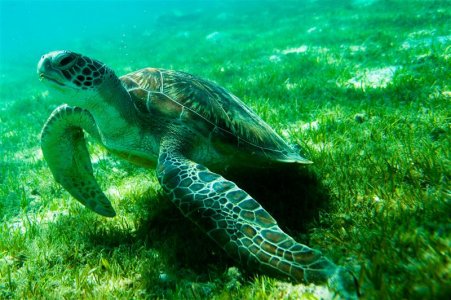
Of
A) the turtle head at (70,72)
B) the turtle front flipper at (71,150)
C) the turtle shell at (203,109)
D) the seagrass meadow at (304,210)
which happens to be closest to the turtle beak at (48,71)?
the turtle head at (70,72)

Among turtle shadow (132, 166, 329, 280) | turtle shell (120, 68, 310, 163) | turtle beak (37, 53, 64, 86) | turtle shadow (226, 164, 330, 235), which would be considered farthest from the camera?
turtle shell (120, 68, 310, 163)

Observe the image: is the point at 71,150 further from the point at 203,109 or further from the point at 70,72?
the point at 203,109

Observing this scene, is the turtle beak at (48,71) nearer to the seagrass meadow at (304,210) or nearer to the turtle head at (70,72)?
the turtle head at (70,72)

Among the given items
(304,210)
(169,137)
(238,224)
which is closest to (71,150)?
(169,137)

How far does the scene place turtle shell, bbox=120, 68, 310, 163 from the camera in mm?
3275

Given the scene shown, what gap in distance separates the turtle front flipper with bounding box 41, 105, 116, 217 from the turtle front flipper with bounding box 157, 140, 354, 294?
1.39 meters

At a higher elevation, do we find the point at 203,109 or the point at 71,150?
the point at 203,109

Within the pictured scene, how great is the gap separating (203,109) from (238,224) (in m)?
1.52

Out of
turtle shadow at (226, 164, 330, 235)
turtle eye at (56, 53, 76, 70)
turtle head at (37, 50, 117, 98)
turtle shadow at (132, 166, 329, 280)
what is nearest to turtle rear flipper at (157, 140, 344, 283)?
turtle shadow at (132, 166, 329, 280)

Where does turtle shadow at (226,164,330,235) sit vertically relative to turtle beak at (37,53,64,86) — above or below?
below

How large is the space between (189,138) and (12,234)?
2.30 metres

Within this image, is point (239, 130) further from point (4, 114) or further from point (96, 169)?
point (4, 114)

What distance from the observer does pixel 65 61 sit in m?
3.04

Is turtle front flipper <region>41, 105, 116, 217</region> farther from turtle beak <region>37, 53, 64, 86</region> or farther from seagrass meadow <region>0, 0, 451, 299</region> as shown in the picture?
turtle beak <region>37, 53, 64, 86</region>
